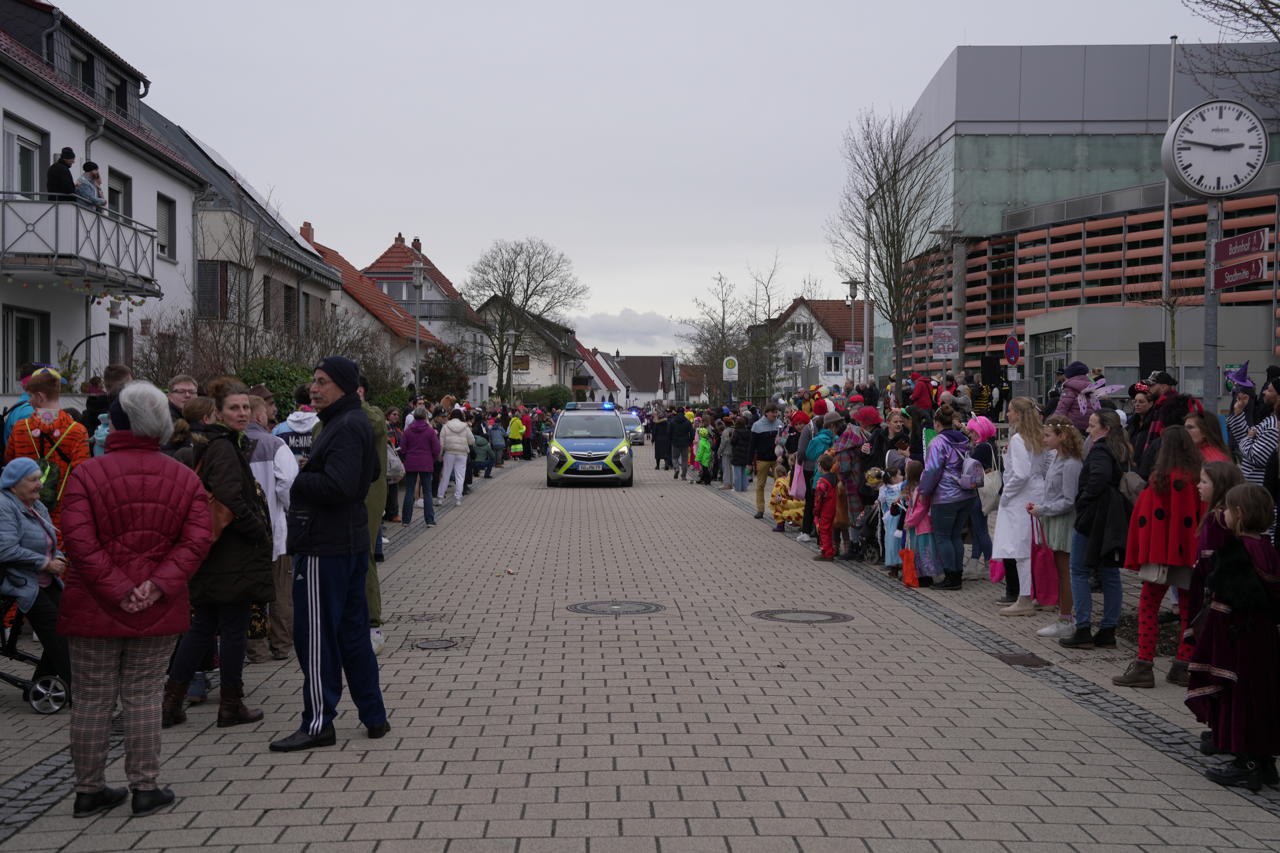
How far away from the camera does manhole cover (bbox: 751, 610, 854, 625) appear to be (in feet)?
31.7

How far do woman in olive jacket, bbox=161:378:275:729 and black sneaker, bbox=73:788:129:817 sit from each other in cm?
131

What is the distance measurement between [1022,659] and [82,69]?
22.0 m

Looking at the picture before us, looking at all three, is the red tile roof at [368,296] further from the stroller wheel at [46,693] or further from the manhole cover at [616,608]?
the stroller wheel at [46,693]

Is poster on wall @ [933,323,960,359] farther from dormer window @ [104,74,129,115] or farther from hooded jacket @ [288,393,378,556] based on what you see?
dormer window @ [104,74,129,115]

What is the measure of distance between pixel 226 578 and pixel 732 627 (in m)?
4.33

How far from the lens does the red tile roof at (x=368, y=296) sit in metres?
49.1

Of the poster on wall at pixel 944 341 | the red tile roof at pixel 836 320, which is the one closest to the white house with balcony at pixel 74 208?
the poster on wall at pixel 944 341

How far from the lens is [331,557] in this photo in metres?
5.71

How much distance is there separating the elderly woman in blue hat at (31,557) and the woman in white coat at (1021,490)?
279 inches

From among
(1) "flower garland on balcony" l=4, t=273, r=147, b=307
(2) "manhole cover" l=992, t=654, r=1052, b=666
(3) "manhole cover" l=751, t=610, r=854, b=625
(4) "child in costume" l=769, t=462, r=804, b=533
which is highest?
(1) "flower garland on balcony" l=4, t=273, r=147, b=307

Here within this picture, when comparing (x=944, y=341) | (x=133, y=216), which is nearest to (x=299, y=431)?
(x=944, y=341)

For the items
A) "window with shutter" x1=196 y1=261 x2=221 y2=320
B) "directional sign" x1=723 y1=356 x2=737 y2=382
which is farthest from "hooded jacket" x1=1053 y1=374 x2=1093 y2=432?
"directional sign" x1=723 y1=356 x2=737 y2=382

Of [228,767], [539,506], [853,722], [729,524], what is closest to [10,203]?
[539,506]

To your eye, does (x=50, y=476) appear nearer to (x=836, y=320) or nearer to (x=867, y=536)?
(x=867, y=536)
